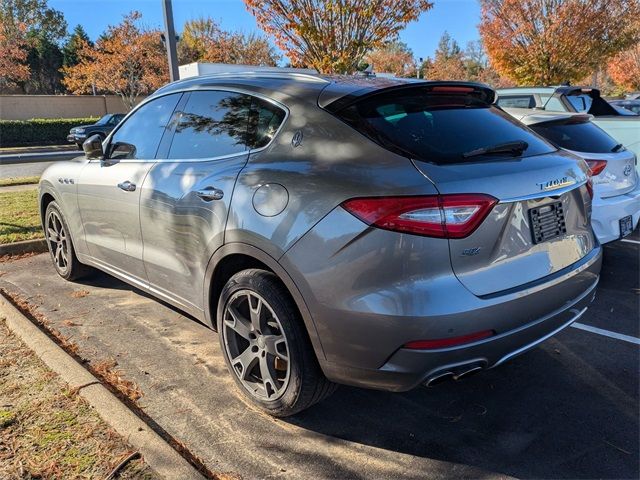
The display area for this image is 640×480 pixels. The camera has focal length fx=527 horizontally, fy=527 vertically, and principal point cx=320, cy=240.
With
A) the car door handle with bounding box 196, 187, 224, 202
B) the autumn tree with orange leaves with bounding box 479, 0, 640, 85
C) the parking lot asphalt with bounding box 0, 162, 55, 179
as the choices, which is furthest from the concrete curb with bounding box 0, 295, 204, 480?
the autumn tree with orange leaves with bounding box 479, 0, 640, 85

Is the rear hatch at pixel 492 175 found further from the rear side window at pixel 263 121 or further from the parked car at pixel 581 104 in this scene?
the parked car at pixel 581 104

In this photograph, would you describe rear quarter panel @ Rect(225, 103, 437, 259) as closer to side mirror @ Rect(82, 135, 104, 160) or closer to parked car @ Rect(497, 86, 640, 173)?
side mirror @ Rect(82, 135, 104, 160)

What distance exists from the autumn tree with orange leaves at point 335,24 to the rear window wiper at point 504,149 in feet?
26.5

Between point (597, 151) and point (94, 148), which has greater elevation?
point (94, 148)

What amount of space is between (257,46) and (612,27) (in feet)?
79.6

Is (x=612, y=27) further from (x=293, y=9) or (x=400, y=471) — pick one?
(x=400, y=471)

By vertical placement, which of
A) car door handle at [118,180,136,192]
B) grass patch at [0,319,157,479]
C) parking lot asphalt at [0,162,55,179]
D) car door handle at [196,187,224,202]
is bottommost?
grass patch at [0,319,157,479]

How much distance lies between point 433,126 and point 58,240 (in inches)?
160

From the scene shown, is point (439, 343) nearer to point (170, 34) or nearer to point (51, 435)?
point (51, 435)

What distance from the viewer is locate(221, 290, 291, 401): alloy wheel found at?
2830 mm

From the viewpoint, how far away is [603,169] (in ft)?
16.5

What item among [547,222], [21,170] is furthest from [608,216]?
[21,170]

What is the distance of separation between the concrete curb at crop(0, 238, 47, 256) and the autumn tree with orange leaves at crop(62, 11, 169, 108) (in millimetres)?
29686

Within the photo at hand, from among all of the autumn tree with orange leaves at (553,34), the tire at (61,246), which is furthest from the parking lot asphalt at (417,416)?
the autumn tree with orange leaves at (553,34)
